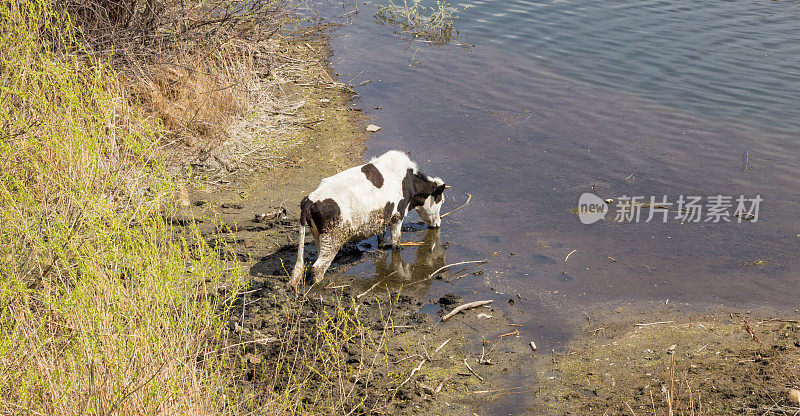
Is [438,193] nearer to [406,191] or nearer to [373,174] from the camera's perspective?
[406,191]

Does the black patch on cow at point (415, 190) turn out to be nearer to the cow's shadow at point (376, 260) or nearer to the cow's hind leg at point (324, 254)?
the cow's shadow at point (376, 260)

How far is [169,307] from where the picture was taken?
16.5 feet

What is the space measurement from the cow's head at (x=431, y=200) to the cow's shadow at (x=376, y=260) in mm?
189

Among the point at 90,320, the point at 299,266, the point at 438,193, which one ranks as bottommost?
the point at 299,266

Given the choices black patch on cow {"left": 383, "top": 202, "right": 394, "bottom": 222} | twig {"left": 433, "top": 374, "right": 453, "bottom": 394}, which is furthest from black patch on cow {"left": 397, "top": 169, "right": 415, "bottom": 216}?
twig {"left": 433, "top": 374, "right": 453, "bottom": 394}

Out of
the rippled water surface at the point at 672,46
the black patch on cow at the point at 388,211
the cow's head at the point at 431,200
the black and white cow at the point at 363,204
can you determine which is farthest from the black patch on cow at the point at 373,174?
the rippled water surface at the point at 672,46

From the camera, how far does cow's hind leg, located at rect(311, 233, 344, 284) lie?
7.75m

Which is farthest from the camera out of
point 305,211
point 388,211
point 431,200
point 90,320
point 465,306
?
point 431,200

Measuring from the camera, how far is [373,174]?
8195 millimetres

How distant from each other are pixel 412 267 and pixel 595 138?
197 inches

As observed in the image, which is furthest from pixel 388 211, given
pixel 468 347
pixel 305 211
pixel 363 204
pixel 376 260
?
pixel 468 347

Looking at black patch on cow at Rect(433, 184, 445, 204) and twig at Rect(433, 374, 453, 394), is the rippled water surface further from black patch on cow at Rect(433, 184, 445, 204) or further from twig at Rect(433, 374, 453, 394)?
twig at Rect(433, 374, 453, 394)

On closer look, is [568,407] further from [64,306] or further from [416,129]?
[416,129]

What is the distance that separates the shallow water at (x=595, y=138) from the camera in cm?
817
